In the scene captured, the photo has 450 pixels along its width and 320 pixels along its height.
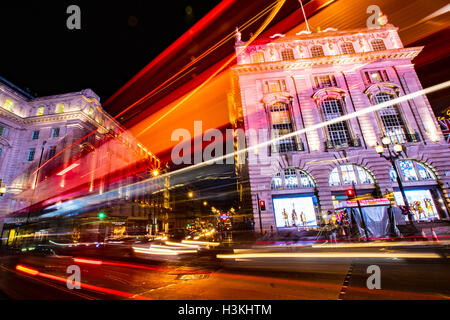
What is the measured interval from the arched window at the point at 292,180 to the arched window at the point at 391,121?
10.8m

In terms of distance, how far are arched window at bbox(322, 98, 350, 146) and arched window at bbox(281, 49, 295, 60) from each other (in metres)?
7.69

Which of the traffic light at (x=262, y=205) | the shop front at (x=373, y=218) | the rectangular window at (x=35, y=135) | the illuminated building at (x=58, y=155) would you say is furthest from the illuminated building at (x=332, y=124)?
the rectangular window at (x=35, y=135)

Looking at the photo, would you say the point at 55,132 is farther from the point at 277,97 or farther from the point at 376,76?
the point at 376,76

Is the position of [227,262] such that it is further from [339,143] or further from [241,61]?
[241,61]

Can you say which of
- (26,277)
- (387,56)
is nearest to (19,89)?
(26,277)

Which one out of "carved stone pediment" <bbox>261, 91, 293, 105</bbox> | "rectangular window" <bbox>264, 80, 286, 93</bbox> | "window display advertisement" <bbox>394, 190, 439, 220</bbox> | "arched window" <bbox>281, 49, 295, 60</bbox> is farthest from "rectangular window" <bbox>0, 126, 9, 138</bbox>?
"window display advertisement" <bbox>394, 190, 439, 220</bbox>

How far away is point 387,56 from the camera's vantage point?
24.6 metres

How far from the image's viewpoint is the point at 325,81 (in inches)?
980

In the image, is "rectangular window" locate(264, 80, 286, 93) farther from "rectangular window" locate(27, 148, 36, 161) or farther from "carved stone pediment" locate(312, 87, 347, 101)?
"rectangular window" locate(27, 148, 36, 161)

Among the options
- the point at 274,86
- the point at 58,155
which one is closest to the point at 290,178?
the point at 274,86

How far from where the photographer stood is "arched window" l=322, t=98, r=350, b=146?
2255 centimetres

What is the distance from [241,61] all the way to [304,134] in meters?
12.7

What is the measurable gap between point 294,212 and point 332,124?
11.5m

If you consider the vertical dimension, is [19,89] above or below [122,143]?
above
